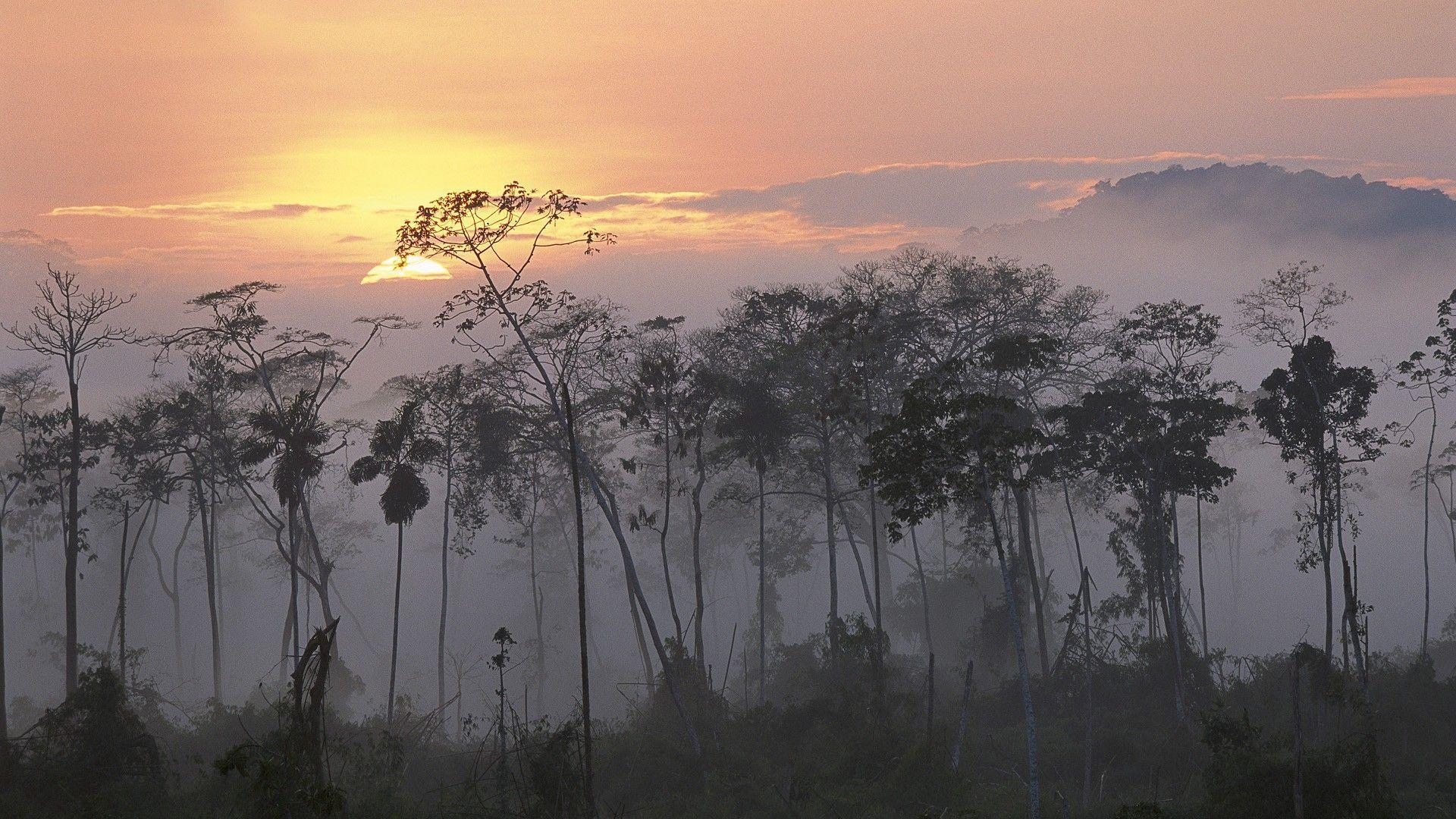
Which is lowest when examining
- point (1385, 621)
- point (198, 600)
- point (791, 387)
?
point (1385, 621)

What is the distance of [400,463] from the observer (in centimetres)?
3453

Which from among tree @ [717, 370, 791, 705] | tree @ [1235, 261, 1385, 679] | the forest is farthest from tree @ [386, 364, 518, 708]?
tree @ [1235, 261, 1385, 679]

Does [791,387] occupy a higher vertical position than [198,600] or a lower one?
higher

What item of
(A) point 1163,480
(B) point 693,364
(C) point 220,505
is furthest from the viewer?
(C) point 220,505

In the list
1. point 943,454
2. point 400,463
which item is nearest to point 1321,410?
point 943,454

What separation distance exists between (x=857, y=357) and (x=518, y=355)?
11.7m

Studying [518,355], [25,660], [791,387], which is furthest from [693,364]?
[25,660]

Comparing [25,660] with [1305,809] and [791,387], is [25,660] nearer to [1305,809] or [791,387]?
[791,387]

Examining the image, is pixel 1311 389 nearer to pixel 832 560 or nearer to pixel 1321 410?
pixel 1321 410

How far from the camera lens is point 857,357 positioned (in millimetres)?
35625

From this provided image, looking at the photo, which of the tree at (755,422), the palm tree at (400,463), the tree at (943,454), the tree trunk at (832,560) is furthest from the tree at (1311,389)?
the palm tree at (400,463)

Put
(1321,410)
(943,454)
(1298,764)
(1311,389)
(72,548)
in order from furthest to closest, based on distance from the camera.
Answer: (72,548) → (1311,389) → (1321,410) → (943,454) → (1298,764)

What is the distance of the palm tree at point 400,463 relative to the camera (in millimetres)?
32094

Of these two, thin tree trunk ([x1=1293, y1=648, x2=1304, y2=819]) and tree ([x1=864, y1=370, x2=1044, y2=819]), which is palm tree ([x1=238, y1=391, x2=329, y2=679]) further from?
thin tree trunk ([x1=1293, y1=648, x2=1304, y2=819])
